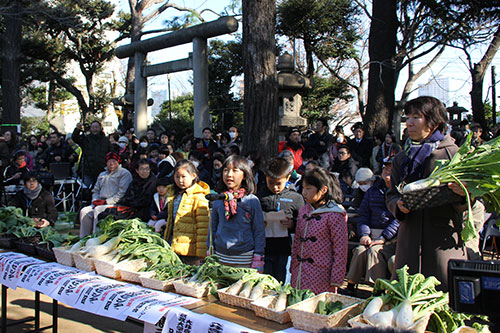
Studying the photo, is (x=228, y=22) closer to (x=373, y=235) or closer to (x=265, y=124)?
(x=265, y=124)

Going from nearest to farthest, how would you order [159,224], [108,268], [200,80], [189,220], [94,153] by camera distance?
[108,268] < [189,220] < [159,224] < [94,153] < [200,80]

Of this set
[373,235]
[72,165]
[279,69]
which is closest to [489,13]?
[279,69]

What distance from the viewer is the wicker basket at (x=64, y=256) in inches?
154

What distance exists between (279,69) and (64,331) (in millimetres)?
9982

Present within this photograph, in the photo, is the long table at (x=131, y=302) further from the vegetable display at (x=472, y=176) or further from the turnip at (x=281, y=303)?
the vegetable display at (x=472, y=176)

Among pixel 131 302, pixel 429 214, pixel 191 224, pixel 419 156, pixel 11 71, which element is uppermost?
pixel 11 71

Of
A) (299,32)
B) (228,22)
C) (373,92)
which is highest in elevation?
(299,32)

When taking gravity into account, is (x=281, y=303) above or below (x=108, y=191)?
below

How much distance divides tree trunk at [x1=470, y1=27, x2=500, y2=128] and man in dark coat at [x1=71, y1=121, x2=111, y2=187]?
11.6 metres

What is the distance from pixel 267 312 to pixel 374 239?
3065 millimetres

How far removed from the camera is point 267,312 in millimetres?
2584

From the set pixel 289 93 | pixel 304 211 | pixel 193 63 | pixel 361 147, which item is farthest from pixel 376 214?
pixel 193 63

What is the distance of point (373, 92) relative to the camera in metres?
11.8

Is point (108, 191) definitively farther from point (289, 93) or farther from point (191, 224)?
point (289, 93)
